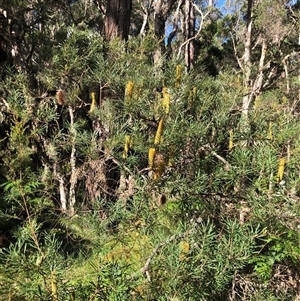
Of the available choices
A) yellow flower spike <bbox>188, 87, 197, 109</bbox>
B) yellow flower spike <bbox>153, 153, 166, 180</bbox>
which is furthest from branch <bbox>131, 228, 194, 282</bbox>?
yellow flower spike <bbox>188, 87, 197, 109</bbox>

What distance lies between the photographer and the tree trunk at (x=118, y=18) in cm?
424

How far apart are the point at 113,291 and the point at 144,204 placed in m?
0.58

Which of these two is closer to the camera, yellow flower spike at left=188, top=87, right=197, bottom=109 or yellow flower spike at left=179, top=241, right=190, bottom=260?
yellow flower spike at left=179, top=241, right=190, bottom=260

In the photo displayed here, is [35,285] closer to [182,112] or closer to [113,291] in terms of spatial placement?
[113,291]

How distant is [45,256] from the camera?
1372 mm

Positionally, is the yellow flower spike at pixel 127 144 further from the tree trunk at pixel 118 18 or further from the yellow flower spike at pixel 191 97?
the tree trunk at pixel 118 18

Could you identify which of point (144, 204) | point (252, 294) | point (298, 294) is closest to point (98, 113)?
point (144, 204)

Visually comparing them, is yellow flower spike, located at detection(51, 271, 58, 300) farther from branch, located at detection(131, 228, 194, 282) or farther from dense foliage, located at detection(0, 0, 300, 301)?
branch, located at detection(131, 228, 194, 282)

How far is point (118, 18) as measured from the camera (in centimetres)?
432

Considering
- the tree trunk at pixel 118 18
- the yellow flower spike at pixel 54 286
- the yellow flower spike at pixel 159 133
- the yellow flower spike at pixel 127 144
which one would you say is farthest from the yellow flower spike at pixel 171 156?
the tree trunk at pixel 118 18

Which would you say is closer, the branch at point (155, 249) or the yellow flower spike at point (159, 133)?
the branch at point (155, 249)

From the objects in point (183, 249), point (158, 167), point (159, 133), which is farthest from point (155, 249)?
point (159, 133)

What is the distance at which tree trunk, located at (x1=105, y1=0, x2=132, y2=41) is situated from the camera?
4.24 m

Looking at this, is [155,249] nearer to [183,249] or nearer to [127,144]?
[183,249]
